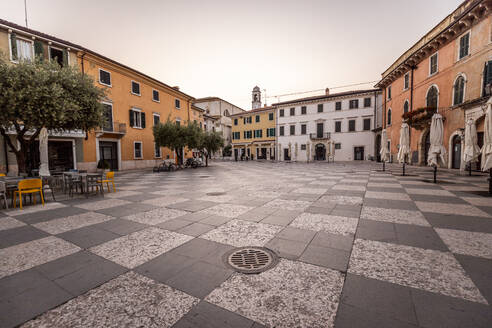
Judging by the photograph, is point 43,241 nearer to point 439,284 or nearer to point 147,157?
point 439,284

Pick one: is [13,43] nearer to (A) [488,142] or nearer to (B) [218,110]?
(A) [488,142]

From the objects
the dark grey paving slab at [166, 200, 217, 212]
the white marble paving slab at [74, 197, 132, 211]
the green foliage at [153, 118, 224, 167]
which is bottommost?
the white marble paving slab at [74, 197, 132, 211]

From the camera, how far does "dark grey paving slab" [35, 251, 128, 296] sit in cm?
242

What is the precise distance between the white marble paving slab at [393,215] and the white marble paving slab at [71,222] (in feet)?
20.0

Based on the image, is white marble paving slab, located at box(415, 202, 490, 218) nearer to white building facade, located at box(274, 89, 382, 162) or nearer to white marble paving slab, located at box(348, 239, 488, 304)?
white marble paving slab, located at box(348, 239, 488, 304)

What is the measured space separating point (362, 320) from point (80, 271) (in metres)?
3.27

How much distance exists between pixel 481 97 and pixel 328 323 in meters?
18.2

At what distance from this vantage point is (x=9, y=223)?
470 centimetres

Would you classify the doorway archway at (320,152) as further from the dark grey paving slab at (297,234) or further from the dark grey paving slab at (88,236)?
the dark grey paving slab at (88,236)

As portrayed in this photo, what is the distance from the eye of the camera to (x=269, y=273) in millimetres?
2578

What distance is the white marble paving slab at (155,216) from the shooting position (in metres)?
4.75

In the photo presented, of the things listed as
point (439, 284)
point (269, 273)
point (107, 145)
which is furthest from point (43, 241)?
point (107, 145)

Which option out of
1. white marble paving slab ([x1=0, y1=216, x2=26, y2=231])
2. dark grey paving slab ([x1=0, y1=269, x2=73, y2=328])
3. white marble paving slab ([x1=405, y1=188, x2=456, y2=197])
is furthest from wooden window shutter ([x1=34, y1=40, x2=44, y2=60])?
white marble paving slab ([x1=405, y1=188, x2=456, y2=197])

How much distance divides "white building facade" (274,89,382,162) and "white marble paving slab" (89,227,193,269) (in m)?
34.2
